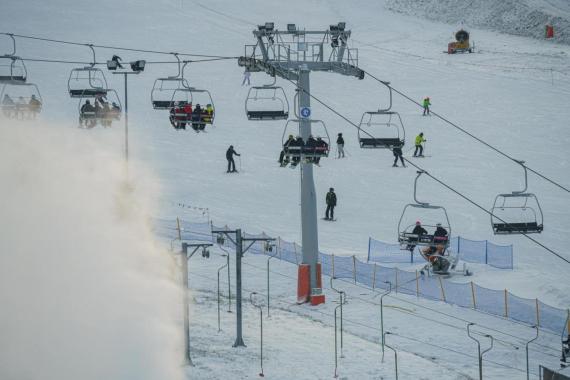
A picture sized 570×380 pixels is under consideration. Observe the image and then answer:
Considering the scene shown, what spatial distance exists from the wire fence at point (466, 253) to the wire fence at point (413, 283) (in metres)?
0.71

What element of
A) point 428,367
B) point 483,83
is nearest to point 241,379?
point 428,367

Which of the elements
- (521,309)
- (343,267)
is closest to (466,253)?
(343,267)

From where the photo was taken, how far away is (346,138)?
40875 millimetres

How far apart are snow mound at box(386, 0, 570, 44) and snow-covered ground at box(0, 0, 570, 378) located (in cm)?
261

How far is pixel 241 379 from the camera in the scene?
62.0 ft

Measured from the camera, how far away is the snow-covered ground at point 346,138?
74.9ft

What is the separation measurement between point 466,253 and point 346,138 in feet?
46.5

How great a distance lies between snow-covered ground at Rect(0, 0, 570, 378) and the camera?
899 inches

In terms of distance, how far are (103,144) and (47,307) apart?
18.4 m

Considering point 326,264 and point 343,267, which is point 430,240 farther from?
point 326,264

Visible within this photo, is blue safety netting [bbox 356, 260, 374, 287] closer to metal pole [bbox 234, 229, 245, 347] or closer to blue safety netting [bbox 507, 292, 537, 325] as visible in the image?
blue safety netting [bbox 507, 292, 537, 325]

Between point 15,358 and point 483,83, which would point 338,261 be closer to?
point 15,358

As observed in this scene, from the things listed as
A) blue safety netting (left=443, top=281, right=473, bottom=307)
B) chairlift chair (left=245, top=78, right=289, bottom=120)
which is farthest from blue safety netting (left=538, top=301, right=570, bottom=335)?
chairlift chair (left=245, top=78, right=289, bottom=120)

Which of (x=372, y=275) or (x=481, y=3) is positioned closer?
(x=372, y=275)
